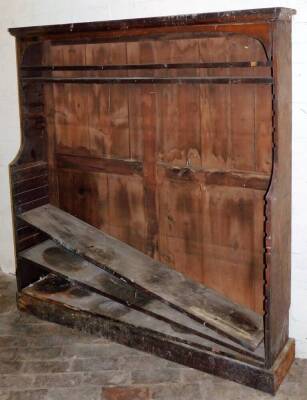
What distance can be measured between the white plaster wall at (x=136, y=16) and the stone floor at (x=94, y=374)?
52 cm

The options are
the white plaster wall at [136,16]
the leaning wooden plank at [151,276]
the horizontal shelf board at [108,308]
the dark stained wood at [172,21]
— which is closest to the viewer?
the dark stained wood at [172,21]

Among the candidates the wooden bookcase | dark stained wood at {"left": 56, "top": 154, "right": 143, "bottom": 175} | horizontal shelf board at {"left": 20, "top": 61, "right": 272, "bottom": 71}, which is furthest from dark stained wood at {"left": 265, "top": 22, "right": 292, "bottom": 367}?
dark stained wood at {"left": 56, "top": 154, "right": 143, "bottom": 175}

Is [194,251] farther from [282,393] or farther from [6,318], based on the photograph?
[6,318]

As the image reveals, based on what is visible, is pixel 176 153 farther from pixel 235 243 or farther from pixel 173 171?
pixel 235 243

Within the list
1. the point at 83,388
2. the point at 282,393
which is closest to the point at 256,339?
the point at 282,393

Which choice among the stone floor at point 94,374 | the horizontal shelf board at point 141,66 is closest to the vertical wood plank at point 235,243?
the stone floor at point 94,374

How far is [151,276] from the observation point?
3.10 meters

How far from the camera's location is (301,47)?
8.67 ft

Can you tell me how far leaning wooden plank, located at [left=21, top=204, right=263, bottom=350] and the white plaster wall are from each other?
353mm

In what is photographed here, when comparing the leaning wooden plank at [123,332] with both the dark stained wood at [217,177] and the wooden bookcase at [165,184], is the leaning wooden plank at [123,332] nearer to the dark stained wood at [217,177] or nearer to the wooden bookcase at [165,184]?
the wooden bookcase at [165,184]

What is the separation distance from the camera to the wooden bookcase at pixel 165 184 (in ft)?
8.95

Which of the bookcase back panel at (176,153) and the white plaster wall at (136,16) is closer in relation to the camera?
the white plaster wall at (136,16)

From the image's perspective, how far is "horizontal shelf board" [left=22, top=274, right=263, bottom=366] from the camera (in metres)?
2.94

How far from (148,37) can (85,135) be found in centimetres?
89
